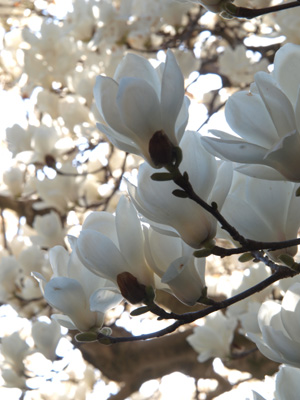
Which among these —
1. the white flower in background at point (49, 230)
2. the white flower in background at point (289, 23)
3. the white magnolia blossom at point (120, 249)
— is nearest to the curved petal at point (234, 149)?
the white magnolia blossom at point (120, 249)

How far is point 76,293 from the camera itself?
0.53 meters

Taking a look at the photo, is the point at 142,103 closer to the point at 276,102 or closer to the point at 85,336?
the point at 276,102

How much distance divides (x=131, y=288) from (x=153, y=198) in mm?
83

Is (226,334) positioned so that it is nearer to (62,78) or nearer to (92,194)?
(92,194)

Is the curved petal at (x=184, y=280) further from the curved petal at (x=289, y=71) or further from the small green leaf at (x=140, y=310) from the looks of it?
the curved petal at (x=289, y=71)

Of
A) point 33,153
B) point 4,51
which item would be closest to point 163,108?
point 33,153

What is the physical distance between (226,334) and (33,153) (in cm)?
72

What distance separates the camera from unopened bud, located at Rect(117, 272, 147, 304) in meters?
0.49

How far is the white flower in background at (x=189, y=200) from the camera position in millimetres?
459

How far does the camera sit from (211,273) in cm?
263

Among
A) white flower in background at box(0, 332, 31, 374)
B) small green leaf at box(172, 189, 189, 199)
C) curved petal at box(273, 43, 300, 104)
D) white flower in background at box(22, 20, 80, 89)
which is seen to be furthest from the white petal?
white flower in background at box(22, 20, 80, 89)

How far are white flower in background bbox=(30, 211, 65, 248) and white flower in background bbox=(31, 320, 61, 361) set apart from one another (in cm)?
26

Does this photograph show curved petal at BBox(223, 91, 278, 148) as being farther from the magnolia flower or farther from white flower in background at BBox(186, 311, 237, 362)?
white flower in background at BBox(186, 311, 237, 362)

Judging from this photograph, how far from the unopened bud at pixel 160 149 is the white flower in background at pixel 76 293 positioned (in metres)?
0.14
